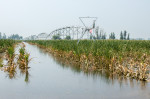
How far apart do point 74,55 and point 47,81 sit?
22.6 feet

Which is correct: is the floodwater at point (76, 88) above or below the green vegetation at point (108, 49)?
below

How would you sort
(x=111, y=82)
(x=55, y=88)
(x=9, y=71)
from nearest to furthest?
(x=55, y=88), (x=111, y=82), (x=9, y=71)

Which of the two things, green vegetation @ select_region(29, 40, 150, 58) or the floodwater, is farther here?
green vegetation @ select_region(29, 40, 150, 58)

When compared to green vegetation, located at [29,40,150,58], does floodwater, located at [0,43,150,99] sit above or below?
below

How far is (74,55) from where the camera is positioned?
1616cm

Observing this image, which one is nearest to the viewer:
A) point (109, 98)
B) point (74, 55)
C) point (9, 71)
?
point (109, 98)

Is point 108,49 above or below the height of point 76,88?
above

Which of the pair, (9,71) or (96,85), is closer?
(96,85)

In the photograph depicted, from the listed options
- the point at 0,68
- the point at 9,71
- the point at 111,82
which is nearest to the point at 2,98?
the point at 111,82

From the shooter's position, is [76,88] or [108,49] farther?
[108,49]

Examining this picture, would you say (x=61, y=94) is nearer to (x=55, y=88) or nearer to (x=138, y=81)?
(x=55, y=88)

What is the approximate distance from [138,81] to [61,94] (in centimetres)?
366

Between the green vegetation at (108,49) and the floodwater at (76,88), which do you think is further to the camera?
the green vegetation at (108,49)

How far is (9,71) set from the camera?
38.1 feet
